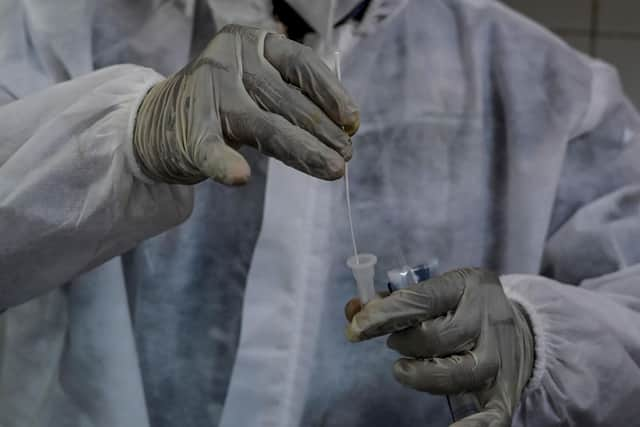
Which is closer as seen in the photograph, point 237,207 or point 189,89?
point 189,89

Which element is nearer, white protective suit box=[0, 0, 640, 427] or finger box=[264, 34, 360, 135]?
finger box=[264, 34, 360, 135]

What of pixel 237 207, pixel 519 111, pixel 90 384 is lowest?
pixel 90 384

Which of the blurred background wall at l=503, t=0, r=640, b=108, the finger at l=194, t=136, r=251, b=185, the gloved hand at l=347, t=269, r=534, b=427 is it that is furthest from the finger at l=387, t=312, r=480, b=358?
the blurred background wall at l=503, t=0, r=640, b=108

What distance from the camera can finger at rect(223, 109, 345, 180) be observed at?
0.66 m

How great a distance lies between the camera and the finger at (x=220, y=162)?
63 centimetres

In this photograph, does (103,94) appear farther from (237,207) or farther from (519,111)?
(519,111)

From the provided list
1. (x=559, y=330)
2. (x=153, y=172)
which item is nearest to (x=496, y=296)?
(x=559, y=330)

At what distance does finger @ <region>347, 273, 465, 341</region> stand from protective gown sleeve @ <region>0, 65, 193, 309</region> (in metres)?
0.21

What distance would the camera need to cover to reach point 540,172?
97 centimetres

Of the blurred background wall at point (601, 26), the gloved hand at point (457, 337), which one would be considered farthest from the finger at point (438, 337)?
the blurred background wall at point (601, 26)

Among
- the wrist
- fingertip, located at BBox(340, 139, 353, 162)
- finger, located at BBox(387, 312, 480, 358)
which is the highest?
fingertip, located at BBox(340, 139, 353, 162)

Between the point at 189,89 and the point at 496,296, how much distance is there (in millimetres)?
336

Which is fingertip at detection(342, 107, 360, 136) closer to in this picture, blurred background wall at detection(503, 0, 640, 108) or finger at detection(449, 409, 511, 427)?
finger at detection(449, 409, 511, 427)

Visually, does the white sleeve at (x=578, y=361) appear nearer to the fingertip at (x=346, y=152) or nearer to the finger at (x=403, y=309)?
the finger at (x=403, y=309)
